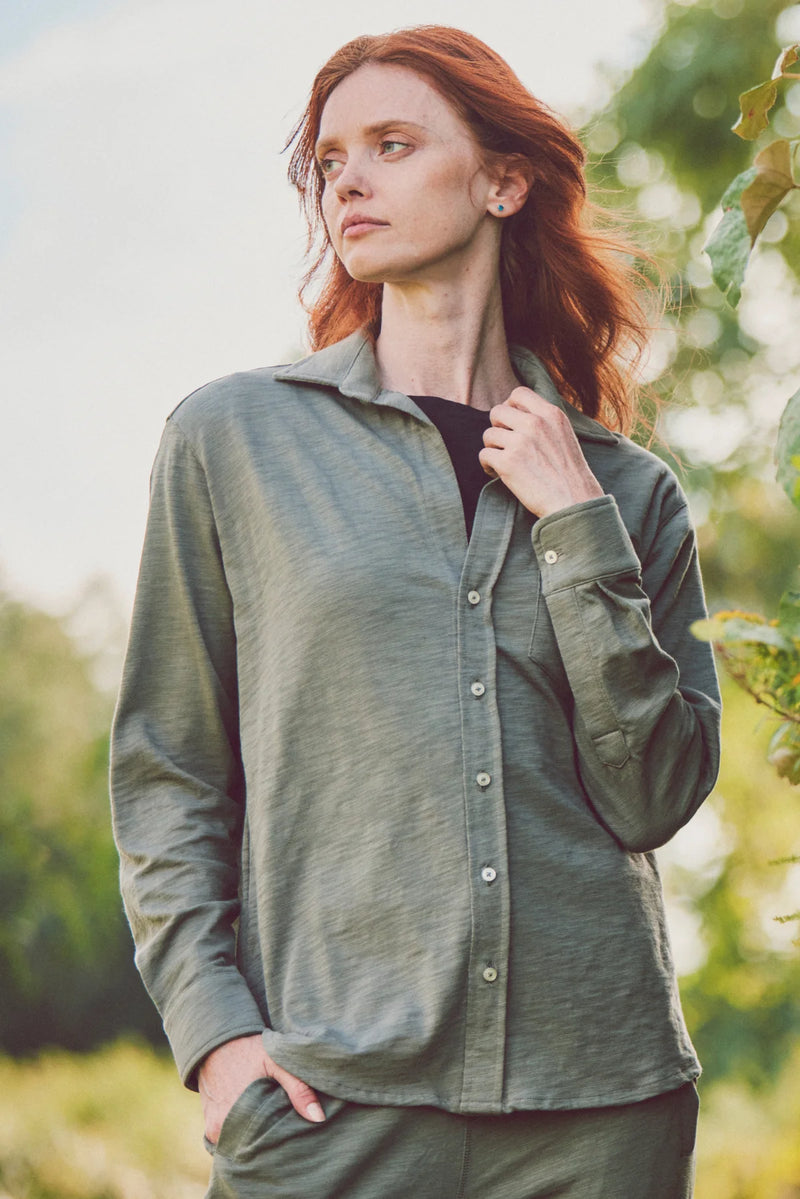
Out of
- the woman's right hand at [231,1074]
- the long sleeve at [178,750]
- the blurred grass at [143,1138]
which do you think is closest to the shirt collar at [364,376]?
the long sleeve at [178,750]

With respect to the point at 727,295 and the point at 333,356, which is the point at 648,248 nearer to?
the point at 333,356

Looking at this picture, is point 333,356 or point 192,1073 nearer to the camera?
point 192,1073

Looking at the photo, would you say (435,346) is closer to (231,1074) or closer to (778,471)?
(778,471)

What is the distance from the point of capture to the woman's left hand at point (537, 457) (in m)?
1.84

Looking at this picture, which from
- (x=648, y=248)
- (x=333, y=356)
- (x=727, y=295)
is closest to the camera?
(x=727, y=295)

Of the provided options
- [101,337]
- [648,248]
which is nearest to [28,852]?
[648,248]

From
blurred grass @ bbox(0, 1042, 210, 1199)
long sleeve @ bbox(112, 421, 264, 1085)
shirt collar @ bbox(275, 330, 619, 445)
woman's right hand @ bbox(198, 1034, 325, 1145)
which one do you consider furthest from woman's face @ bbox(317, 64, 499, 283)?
blurred grass @ bbox(0, 1042, 210, 1199)

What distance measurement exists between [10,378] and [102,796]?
748 cm

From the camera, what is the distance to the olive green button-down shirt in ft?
5.34

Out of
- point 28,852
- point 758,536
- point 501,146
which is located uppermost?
point 501,146

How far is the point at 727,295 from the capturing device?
1386mm

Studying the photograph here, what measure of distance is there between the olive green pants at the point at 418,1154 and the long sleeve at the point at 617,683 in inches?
15.1

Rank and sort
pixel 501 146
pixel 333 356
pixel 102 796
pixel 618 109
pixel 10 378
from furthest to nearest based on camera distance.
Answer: pixel 10 378, pixel 102 796, pixel 618 109, pixel 501 146, pixel 333 356

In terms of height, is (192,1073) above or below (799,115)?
below
